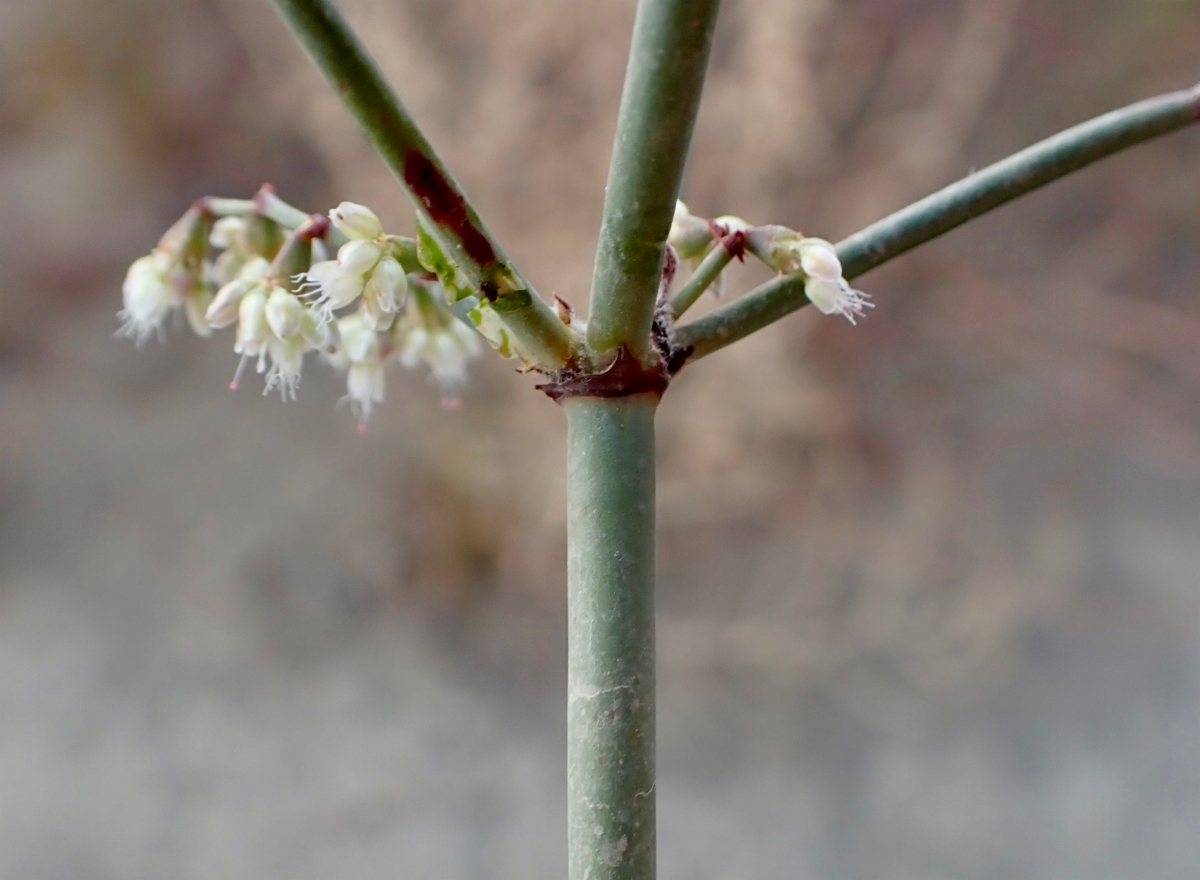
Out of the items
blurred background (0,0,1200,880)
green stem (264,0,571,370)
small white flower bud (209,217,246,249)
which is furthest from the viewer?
blurred background (0,0,1200,880)

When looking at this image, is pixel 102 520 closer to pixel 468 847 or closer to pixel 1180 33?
pixel 468 847

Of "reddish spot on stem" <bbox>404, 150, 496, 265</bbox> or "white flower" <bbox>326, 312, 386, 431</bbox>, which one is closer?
"reddish spot on stem" <bbox>404, 150, 496, 265</bbox>

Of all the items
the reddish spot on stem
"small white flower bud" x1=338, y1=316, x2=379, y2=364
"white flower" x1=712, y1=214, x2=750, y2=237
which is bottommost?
the reddish spot on stem

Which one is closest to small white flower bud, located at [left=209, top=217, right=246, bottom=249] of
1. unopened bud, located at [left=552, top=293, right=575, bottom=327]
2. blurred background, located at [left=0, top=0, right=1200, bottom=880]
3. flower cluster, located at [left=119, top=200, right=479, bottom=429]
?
flower cluster, located at [left=119, top=200, right=479, bottom=429]

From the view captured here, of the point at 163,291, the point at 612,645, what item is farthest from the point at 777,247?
the point at 163,291

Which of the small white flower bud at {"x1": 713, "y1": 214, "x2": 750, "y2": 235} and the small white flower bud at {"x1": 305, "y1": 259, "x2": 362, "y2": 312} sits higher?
the small white flower bud at {"x1": 713, "y1": 214, "x2": 750, "y2": 235}

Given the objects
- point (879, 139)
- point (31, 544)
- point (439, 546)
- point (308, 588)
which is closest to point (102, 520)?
point (31, 544)

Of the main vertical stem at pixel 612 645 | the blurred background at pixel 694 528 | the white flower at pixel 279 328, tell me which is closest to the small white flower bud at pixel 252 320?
the white flower at pixel 279 328

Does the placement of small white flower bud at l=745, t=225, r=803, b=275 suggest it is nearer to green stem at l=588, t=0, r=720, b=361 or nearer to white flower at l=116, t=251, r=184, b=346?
green stem at l=588, t=0, r=720, b=361

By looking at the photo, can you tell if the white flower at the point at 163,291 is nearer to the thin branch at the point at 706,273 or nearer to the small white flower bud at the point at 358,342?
the small white flower bud at the point at 358,342
